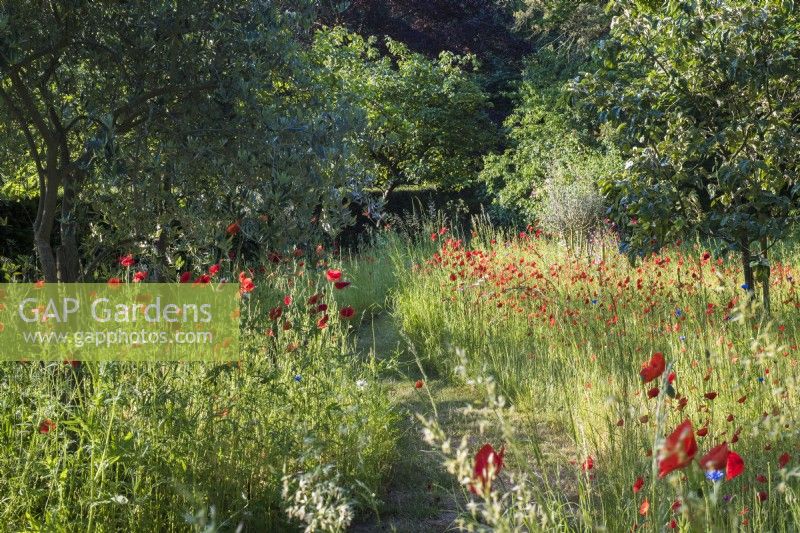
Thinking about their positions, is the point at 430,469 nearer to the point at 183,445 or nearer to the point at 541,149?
the point at 183,445

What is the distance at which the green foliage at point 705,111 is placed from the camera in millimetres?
4742

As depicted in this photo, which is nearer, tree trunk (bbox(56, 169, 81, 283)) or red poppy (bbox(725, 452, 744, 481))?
red poppy (bbox(725, 452, 744, 481))

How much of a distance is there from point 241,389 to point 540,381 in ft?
7.19

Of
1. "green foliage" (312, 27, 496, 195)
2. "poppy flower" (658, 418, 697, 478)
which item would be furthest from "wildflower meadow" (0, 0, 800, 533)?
"green foliage" (312, 27, 496, 195)

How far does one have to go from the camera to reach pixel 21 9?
3281 millimetres

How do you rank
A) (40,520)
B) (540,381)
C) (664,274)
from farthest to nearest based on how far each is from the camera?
1. (664,274)
2. (540,381)
3. (40,520)

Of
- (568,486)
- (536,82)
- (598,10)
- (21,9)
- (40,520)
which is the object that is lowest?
(568,486)

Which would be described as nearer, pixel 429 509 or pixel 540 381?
pixel 429 509

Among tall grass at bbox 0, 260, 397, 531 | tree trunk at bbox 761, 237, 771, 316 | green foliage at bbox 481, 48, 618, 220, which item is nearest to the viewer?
tall grass at bbox 0, 260, 397, 531

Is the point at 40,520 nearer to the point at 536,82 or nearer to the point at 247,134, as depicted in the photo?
the point at 247,134

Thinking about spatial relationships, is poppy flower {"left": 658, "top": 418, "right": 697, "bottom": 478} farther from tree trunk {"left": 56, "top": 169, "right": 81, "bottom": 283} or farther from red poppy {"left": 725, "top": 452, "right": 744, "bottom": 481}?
tree trunk {"left": 56, "top": 169, "right": 81, "bottom": 283}

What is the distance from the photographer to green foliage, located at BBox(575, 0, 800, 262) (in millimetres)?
4742

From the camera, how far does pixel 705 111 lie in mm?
5309

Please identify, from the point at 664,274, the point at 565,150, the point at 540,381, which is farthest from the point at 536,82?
the point at 540,381
